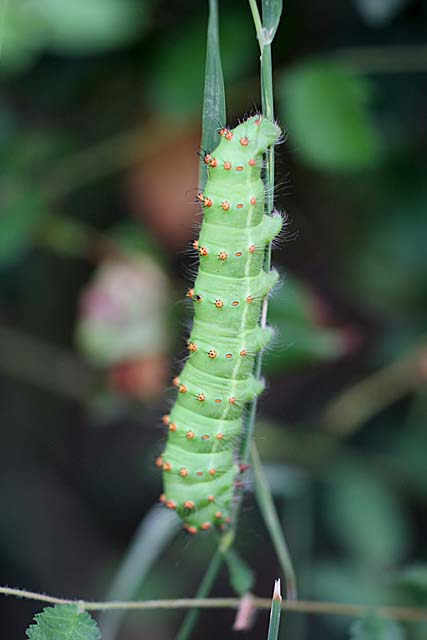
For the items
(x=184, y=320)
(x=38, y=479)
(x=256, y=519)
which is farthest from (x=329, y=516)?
(x=38, y=479)

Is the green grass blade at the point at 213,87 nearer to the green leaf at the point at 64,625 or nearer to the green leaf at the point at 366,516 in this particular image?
the green leaf at the point at 64,625

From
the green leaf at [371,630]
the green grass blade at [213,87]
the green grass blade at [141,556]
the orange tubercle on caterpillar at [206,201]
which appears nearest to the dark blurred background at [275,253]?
the green grass blade at [141,556]

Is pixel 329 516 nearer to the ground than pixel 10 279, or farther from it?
nearer to the ground

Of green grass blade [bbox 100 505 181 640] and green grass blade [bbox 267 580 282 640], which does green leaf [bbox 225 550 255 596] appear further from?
green grass blade [bbox 100 505 181 640]

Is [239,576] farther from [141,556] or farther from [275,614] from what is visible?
[141,556]

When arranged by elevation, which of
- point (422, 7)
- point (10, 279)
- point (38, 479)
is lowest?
point (38, 479)

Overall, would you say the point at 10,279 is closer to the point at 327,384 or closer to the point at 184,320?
the point at 184,320

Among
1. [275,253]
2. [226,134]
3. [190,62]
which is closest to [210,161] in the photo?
[226,134]
